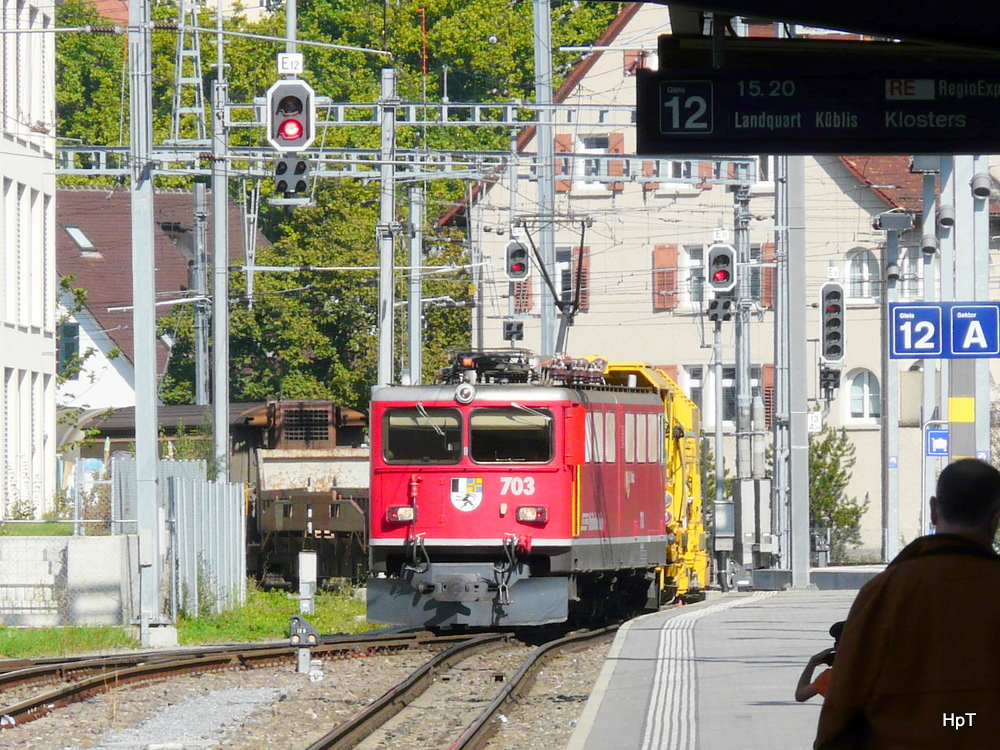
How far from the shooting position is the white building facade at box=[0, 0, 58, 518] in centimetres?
3362

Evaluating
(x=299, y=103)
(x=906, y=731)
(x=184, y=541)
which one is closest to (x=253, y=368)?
(x=184, y=541)

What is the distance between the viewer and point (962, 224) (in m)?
18.9

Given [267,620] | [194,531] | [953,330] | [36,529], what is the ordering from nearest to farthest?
1. [953,330]
2. [194,531]
3. [267,620]
4. [36,529]

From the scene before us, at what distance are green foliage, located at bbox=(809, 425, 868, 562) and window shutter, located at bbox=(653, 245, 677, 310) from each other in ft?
22.3

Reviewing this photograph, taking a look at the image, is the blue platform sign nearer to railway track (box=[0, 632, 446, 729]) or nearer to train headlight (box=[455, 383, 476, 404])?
train headlight (box=[455, 383, 476, 404])

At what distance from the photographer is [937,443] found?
2467 cm

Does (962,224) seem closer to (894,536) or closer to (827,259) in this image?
(894,536)

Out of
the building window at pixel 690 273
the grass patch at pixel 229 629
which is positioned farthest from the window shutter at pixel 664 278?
the grass patch at pixel 229 629

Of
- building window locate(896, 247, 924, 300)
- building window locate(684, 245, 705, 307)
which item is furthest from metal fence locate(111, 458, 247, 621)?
building window locate(684, 245, 705, 307)

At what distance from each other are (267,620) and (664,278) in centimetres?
3155

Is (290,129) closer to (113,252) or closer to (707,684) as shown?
(707,684)

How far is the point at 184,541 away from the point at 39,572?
200 centimetres

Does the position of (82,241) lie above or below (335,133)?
below

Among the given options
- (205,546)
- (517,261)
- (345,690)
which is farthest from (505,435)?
(517,261)
